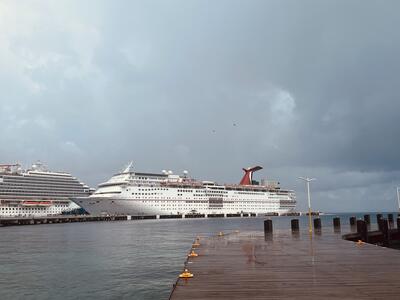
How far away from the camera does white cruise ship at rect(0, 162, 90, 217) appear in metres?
118

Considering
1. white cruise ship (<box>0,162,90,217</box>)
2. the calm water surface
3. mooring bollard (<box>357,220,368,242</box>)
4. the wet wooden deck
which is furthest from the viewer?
white cruise ship (<box>0,162,90,217</box>)

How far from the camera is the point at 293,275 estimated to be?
1173 centimetres

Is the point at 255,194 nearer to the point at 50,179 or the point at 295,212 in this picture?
the point at 295,212

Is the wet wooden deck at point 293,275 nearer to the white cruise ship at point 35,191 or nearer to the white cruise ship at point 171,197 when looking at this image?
the white cruise ship at point 171,197

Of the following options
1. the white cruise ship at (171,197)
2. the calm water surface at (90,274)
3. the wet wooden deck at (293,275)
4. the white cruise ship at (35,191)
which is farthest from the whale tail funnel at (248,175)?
the wet wooden deck at (293,275)

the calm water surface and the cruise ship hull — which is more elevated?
the cruise ship hull

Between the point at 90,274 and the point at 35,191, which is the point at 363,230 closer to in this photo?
the point at 90,274

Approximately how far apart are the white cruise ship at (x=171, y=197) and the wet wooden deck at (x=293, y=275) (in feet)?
344

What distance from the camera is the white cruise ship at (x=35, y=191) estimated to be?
118 metres

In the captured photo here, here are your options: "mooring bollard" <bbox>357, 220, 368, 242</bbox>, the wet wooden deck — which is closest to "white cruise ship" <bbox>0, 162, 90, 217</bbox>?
"mooring bollard" <bbox>357, 220, 368, 242</bbox>

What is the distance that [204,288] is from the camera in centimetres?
1005

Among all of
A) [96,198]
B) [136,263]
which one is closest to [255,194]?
[96,198]

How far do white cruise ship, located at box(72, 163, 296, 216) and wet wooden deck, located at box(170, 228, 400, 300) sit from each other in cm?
10499

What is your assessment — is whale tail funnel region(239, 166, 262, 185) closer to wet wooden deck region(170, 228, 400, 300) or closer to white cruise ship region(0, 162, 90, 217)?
white cruise ship region(0, 162, 90, 217)
